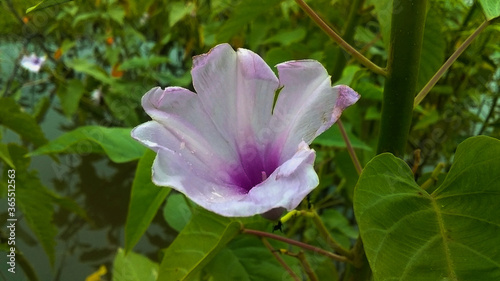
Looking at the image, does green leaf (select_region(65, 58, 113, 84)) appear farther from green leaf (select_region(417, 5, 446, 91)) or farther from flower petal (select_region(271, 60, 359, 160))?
flower petal (select_region(271, 60, 359, 160))

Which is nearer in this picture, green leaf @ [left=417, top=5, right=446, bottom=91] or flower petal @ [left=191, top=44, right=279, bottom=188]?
flower petal @ [left=191, top=44, right=279, bottom=188]

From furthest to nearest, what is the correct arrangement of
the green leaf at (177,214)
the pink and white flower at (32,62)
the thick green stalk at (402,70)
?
the pink and white flower at (32,62), the green leaf at (177,214), the thick green stalk at (402,70)

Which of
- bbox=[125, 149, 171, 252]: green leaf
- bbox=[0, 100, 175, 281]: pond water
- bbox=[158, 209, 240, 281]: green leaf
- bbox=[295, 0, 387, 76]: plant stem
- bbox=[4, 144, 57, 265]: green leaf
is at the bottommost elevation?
bbox=[0, 100, 175, 281]: pond water

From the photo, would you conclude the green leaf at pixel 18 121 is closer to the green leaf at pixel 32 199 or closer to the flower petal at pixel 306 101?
the green leaf at pixel 32 199

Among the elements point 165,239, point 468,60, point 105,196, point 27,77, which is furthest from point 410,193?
point 27,77

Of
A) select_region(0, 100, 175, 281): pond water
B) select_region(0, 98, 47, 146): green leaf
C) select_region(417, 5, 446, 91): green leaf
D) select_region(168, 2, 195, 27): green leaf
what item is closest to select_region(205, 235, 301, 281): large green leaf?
select_region(417, 5, 446, 91): green leaf

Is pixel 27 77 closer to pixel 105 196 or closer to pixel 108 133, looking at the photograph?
pixel 105 196

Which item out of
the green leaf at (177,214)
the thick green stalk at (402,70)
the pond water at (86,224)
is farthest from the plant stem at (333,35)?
the pond water at (86,224)

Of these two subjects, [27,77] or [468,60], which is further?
[27,77]
